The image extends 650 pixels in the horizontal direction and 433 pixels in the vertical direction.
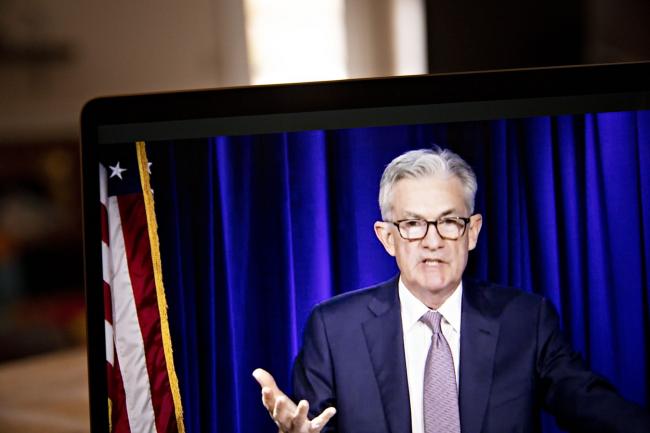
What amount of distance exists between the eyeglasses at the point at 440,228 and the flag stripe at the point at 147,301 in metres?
0.27

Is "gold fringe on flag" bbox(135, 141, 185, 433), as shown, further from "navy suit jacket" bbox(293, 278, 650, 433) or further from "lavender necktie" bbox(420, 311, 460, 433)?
"lavender necktie" bbox(420, 311, 460, 433)

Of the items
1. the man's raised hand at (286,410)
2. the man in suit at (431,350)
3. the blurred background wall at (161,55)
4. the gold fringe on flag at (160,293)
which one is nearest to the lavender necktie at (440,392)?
the man in suit at (431,350)

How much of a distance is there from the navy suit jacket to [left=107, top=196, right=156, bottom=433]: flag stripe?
0.17 m

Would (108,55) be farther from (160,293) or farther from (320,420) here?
(320,420)

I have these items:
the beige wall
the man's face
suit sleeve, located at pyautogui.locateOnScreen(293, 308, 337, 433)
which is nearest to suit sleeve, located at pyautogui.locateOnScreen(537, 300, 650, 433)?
the man's face

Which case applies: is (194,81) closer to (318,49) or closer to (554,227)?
(318,49)

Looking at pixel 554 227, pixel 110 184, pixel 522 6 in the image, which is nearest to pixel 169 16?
pixel 110 184

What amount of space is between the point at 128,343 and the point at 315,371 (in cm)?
21

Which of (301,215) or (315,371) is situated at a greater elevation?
(301,215)

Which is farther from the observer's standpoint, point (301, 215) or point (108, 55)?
point (108, 55)

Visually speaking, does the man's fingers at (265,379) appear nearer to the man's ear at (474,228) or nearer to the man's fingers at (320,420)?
the man's fingers at (320,420)

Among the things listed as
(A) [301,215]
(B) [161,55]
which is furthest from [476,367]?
(B) [161,55]

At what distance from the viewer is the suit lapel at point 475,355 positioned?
0.67m

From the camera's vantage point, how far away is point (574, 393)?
2.26ft
